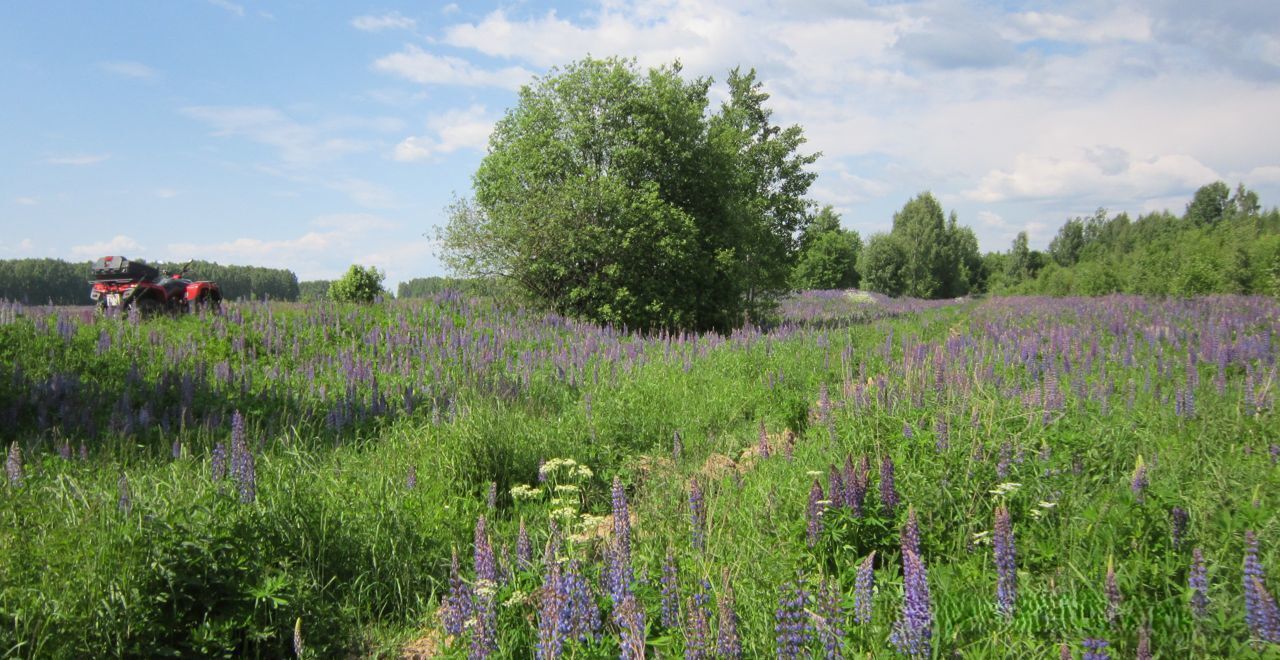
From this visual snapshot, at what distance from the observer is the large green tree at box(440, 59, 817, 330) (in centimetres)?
1694

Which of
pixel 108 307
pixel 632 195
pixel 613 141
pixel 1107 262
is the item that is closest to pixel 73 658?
pixel 108 307

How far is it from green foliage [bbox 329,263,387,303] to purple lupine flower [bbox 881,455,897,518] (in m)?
15.5

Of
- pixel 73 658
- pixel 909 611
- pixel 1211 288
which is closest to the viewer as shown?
pixel 909 611

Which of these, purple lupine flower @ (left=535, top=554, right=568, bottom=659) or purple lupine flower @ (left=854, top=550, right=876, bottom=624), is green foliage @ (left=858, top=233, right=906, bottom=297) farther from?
purple lupine flower @ (left=535, top=554, right=568, bottom=659)

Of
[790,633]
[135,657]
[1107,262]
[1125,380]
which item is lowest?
[135,657]

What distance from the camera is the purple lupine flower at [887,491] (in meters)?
3.77

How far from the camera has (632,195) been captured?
1728cm

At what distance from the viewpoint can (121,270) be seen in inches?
554

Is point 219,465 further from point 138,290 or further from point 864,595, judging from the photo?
point 138,290

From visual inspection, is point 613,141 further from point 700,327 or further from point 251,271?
point 251,271

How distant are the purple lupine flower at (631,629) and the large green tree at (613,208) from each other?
1414 centimetres

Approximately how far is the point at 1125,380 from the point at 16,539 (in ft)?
28.9

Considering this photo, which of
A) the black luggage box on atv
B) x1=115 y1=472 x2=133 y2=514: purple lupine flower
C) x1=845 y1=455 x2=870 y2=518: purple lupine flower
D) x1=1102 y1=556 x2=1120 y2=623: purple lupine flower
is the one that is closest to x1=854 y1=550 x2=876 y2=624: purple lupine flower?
x1=1102 y1=556 x2=1120 y2=623: purple lupine flower

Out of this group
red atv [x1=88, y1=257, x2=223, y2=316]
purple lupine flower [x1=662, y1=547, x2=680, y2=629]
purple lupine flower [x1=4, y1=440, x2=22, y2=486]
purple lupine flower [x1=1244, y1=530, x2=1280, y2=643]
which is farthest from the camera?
red atv [x1=88, y1=257, x2=223, y2=316]
